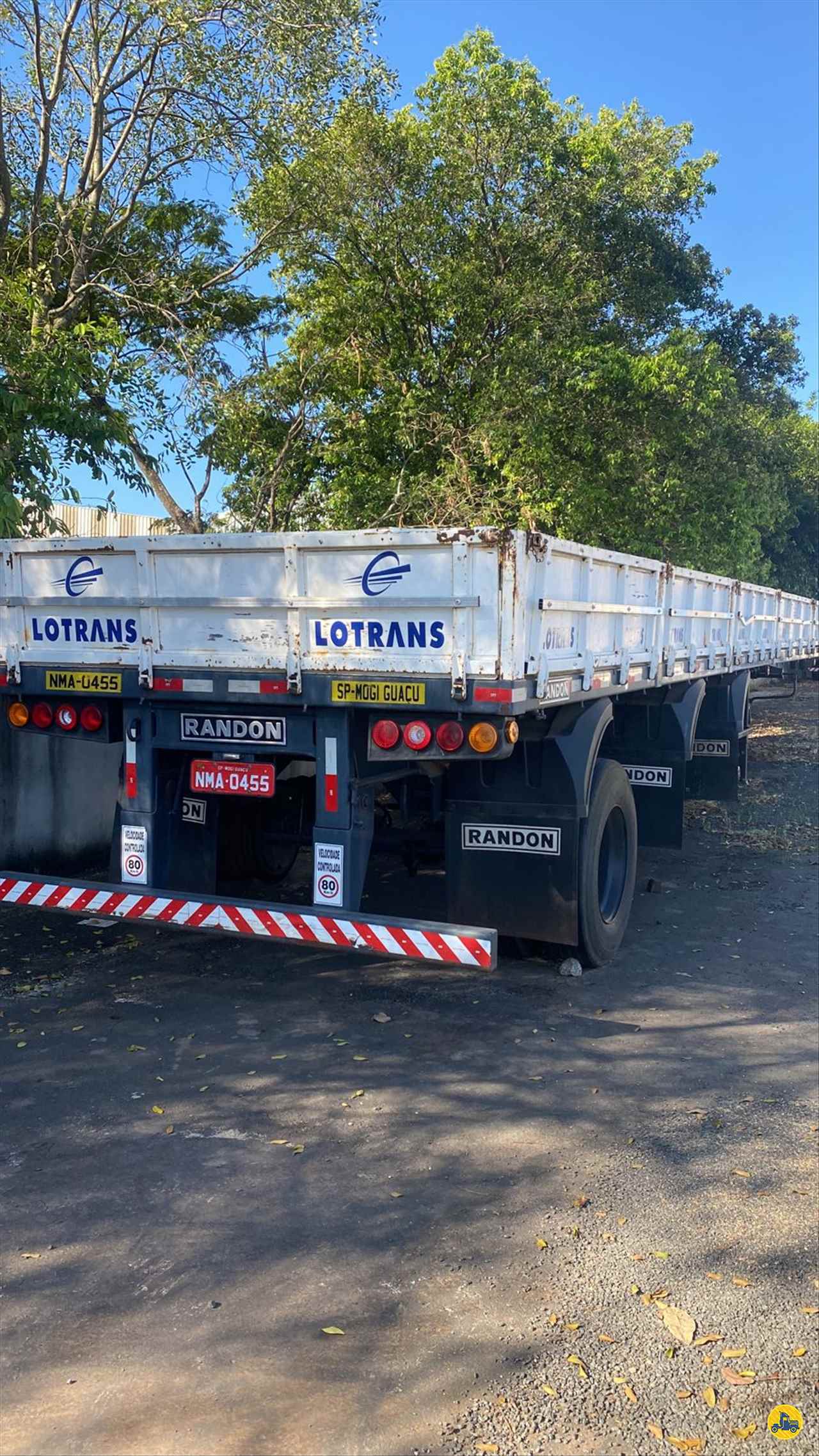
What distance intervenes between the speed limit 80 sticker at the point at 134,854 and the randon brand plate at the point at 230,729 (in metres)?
0.56

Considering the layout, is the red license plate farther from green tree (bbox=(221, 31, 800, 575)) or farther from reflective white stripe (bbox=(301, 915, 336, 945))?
green tree (bbox=(221, 31, 800, 575))

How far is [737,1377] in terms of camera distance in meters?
2.91

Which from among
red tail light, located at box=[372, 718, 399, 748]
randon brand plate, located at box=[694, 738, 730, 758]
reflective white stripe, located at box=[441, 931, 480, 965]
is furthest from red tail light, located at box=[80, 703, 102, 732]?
randon brand plate, located at box=[694, 738, 730, 758]

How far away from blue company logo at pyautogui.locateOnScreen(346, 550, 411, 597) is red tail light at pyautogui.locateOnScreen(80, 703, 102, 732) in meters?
1.72

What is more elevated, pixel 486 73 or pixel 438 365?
pixel 486 73

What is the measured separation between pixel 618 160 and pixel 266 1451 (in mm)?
18974

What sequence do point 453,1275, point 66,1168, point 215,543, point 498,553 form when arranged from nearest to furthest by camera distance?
point 453,1275 → point 66,1168 → point 498,553 → point 215,543

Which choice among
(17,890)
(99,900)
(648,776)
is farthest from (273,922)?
(648,776)

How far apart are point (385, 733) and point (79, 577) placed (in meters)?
1.88

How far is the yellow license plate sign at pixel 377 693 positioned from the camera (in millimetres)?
5090

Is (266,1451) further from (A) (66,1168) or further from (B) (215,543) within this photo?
(B) (215,543)

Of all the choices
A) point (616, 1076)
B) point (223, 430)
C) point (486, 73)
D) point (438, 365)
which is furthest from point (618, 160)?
point (616, 1076)

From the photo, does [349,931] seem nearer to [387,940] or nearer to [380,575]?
[387,940]

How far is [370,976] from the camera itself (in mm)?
6301
